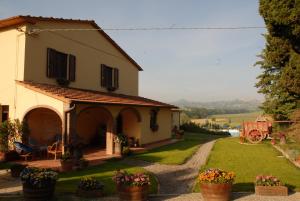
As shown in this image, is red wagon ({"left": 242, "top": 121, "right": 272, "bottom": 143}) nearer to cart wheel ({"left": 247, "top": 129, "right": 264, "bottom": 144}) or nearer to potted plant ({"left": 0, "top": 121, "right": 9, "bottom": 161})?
cart wheel ({"left": 247, "top": 129, "right": 264, "bottom": 144})

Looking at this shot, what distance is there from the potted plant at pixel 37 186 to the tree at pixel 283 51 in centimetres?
1190

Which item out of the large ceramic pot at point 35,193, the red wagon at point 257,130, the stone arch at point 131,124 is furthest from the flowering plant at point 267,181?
the red wagon at point 257,130

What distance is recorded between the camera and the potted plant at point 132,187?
9016mm

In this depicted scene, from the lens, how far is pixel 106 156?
17094mm

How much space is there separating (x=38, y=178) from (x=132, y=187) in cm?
256

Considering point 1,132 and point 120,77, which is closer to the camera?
point 1,132

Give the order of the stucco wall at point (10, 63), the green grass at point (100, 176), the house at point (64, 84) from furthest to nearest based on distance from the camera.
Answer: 1. the stucco wall at point (10, 63)
2. the house at point (64, 84)
3. the green grass at point (100, 176)

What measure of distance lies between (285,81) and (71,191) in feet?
42.4

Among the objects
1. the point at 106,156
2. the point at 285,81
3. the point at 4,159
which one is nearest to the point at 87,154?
the point at 106,156

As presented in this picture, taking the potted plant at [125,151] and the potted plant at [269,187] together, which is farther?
→ the potted plant at [125,151]

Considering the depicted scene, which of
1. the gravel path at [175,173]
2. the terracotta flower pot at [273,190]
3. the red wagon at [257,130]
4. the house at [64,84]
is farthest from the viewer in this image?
the red wagon at [257,130]

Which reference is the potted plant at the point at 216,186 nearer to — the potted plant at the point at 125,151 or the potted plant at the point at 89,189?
the potted plant at the point at 89,189

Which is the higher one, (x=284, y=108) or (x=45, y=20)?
(x=45, y=20)

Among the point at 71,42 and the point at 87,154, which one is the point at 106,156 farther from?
the point at 71,42
